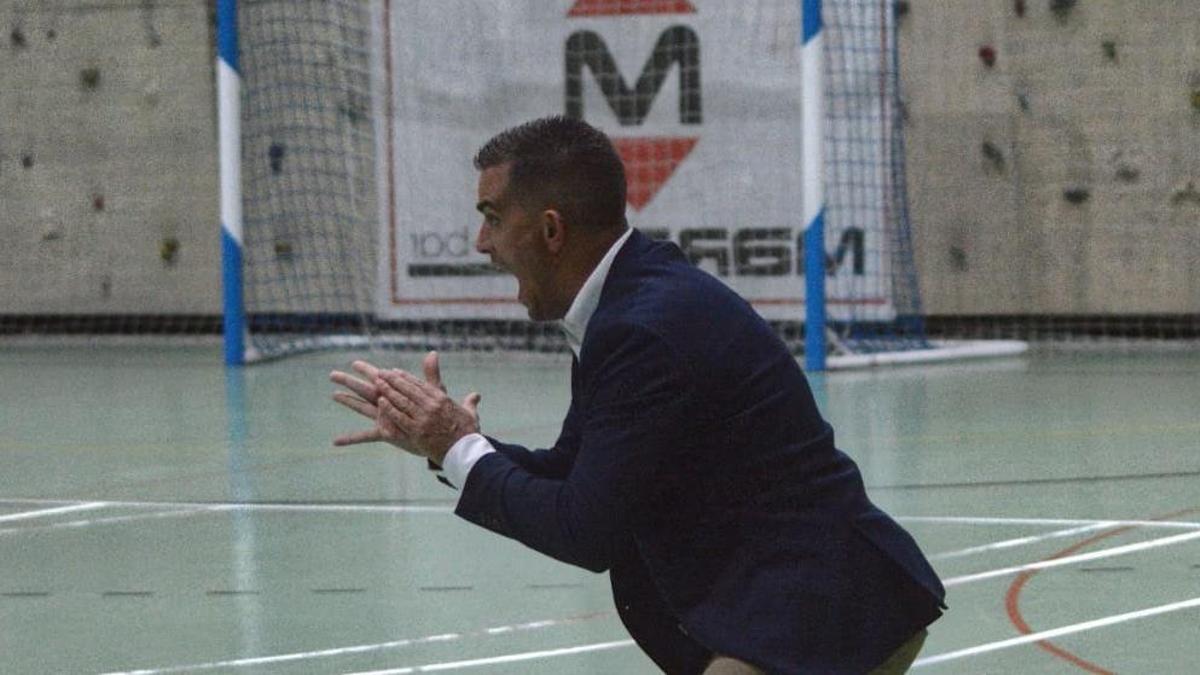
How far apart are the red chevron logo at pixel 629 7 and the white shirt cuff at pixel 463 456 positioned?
8207 millimetres

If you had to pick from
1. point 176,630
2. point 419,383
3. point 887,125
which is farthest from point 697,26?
point 419,383

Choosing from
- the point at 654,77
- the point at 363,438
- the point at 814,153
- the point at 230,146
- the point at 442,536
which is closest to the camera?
the point at 363,438

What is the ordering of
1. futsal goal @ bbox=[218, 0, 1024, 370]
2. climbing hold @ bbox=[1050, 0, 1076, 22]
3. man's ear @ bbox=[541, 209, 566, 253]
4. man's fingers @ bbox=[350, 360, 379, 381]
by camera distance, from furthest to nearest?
climbing hold @ bbox=[1050, 0, 1076, 22], futsal goal @ bbox=[218, 0, 1024, 370], man's fingers @ bbox=[350, 360, 379, 381], man's ear @ bbox=[541, 209, 566, 253]

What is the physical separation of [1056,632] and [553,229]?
6.38 feet

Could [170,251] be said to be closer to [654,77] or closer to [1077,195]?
[654,77]

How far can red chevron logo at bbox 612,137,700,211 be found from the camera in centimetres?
1081

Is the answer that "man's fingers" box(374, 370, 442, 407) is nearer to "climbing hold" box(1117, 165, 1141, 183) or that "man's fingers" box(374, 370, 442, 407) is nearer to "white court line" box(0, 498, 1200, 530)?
"white court line" box(0, 498, 1200, 530)

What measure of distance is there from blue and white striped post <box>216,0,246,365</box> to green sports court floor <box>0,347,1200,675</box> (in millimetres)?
1240

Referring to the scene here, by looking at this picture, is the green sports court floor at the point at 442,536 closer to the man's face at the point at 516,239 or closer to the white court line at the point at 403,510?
Result: the white court line at the point at 403,510

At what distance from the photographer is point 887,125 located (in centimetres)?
1047

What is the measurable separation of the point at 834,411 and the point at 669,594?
5.63m

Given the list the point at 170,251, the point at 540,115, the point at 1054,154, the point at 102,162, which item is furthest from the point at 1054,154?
the point at 102,162

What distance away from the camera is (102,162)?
12719mm

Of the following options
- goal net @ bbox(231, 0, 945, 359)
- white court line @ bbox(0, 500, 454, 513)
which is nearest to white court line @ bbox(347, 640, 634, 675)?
white court line @ bbox(0, 500, 454, 513)
